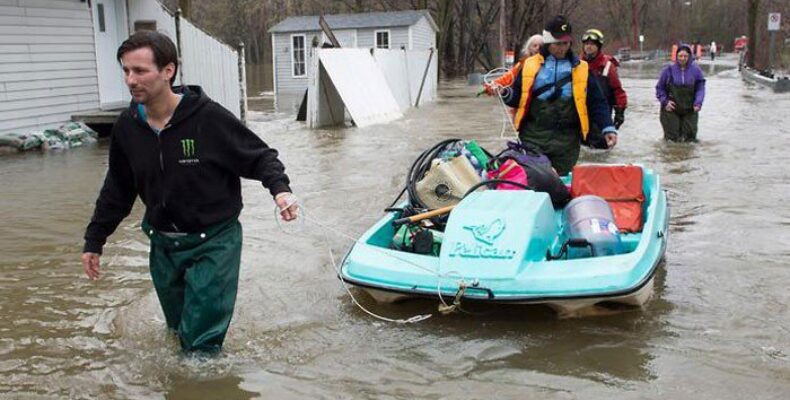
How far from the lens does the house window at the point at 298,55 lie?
31.8m

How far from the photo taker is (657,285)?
5441mm

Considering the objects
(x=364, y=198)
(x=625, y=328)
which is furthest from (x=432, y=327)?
(x=364, y=198)

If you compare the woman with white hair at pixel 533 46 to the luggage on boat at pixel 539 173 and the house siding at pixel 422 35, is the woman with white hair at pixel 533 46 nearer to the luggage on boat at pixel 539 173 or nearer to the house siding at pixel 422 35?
the luggage on boat at pixel 539 173

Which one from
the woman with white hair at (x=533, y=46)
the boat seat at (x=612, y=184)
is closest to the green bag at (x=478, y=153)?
the boat seat at (x=612, y=184)

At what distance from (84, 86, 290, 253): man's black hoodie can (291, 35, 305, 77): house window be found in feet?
93.4

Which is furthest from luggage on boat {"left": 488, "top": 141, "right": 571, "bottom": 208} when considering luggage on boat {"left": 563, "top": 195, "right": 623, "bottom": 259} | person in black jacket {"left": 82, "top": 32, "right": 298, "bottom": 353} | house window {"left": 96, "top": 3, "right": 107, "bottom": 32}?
house window {"left": 96, "top": 3, "right": 107, "bottom": 32}

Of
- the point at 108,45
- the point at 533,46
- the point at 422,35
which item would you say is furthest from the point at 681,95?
the point at 422,35

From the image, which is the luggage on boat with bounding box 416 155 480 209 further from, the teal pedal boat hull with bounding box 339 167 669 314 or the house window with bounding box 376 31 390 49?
the house window with bounding box 376 31 390 49

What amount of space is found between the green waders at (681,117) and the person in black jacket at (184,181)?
31.0ft

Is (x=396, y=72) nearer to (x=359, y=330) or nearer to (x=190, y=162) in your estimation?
(x=359, y=330)

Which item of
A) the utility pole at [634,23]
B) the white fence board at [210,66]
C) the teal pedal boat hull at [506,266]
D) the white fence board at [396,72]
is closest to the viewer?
the teal pedal boat hull at [506,266]

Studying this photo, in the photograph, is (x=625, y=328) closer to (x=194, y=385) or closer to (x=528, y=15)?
(x=194, y=385)

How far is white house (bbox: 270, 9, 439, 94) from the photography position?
104 ft

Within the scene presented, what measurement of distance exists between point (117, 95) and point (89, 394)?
1372cm
